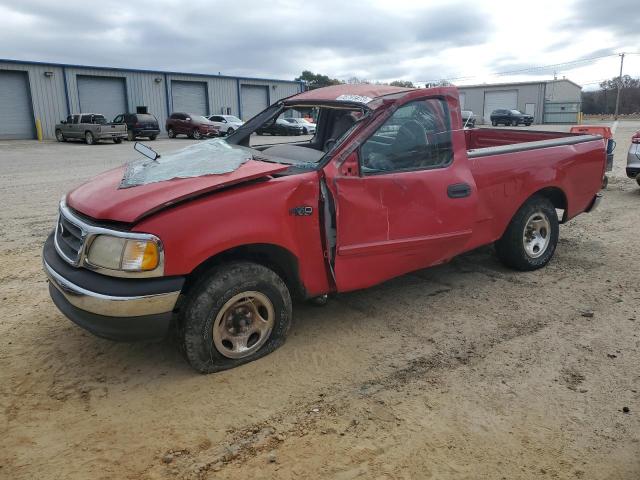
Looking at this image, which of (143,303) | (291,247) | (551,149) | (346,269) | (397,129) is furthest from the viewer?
(551,149)

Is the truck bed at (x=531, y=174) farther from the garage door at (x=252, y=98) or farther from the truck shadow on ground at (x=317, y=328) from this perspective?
the garage door at (x=252, y=98)

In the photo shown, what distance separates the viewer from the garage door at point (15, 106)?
1237 inches

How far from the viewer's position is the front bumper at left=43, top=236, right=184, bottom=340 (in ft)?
9.92

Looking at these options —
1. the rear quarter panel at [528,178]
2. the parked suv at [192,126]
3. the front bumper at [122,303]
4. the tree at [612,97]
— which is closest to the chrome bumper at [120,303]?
the front bumper at [122,303]

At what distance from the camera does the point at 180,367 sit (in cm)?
358

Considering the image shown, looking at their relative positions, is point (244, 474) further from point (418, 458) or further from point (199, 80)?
point (199, 80)

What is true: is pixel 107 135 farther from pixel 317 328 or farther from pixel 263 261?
pixel 263 261

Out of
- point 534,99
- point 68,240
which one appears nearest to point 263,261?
point 68,240

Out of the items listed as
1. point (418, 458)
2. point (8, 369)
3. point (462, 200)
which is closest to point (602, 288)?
point (462, 200)

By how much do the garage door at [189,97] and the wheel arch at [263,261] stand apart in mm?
38573

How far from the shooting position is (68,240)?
3498 mm

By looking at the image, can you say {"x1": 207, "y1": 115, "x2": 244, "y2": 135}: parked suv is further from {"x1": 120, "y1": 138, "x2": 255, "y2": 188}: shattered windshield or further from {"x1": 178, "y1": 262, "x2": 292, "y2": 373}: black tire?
{"x1": 178, "y1": 262, "x2": 292, "y2": 373}: black tire

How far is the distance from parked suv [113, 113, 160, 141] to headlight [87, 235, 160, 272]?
93.7 ft

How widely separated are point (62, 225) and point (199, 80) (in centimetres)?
3965
